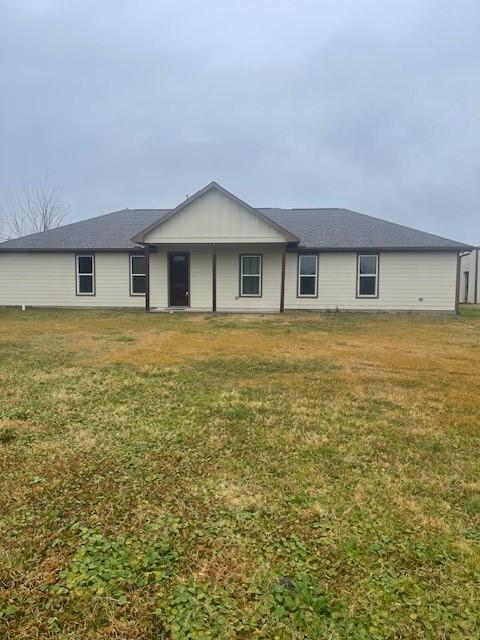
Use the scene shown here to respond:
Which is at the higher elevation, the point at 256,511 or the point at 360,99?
the point at 360,99

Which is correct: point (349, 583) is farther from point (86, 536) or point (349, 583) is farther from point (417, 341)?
point (417, 341)

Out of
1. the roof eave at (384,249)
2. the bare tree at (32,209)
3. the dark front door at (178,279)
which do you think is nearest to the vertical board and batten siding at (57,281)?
the dark front door at (178,279)

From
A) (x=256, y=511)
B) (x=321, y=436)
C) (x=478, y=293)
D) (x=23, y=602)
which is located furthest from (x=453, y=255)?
(x=23, y=602)

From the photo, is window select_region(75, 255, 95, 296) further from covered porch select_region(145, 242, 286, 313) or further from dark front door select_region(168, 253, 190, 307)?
dark front door select_region(168, 253, 190, 307)

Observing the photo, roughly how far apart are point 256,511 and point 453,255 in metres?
15.3

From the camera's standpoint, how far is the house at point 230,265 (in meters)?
14.8

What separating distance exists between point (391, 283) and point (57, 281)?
1306cm

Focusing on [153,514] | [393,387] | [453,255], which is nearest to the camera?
[153,514]

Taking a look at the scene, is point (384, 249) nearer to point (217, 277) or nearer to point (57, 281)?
point (217, 277)

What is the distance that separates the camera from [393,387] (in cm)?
515

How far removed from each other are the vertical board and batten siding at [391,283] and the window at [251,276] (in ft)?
3.58

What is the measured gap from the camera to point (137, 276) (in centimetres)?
1653

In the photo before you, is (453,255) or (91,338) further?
(453,255)

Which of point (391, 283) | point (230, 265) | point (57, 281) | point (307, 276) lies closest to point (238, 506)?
point (307, 276)
